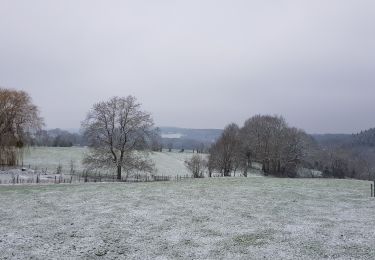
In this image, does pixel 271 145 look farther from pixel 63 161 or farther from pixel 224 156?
pixel 63 161

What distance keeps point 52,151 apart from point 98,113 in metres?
40.9

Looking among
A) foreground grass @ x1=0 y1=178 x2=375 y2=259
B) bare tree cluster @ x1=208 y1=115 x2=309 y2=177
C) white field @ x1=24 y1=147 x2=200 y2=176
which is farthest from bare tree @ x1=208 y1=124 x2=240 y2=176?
foreground grass @ x1=0 y1=178 x2=375 y2=259

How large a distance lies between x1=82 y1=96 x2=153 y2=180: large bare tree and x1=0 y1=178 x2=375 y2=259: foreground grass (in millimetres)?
28929

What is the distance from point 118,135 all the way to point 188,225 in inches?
→ 1851

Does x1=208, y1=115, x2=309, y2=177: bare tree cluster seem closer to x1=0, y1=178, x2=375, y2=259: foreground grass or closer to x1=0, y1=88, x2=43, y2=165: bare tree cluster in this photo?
x1=0, y1=88, x2=43, y2=165: bare tree cluster

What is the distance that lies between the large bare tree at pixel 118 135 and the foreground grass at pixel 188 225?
94.9 feet

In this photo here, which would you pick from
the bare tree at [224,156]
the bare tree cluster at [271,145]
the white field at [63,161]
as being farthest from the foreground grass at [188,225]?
the bare tree cluster at [271,145]

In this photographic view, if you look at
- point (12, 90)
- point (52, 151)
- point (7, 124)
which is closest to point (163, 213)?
point (7, 124)

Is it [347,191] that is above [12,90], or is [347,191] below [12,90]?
below

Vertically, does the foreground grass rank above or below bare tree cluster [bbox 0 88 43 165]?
below

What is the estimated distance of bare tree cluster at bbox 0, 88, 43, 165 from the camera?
6825cm

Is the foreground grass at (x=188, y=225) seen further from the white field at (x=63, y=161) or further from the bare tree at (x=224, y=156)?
the bare tree at (x=224, y=156)

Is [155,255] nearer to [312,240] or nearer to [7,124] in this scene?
[312,240]

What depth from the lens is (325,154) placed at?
146250 mm
